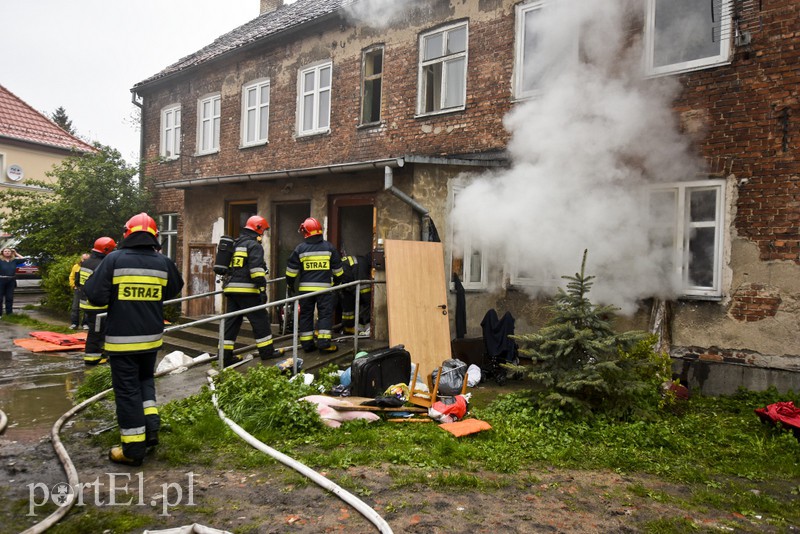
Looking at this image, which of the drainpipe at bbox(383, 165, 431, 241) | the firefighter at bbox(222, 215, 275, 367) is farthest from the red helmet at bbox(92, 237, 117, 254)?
the drainpipe at bbox(383, 165, 431, 241)

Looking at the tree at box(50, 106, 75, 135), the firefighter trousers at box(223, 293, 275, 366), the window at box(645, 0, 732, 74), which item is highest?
the tree at box(50, 106, 75, 135)

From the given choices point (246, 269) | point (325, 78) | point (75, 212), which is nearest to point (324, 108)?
point (325, 78)

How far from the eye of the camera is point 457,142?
32.0 ft

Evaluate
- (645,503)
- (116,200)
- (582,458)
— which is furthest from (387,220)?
(116,200)

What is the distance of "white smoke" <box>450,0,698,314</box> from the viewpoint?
755cm

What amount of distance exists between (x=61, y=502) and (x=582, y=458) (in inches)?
159

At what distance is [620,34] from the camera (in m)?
7.94

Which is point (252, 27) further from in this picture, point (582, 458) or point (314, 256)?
point (582, 458)

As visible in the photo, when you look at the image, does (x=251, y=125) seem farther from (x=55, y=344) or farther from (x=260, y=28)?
(x=55, y=344)

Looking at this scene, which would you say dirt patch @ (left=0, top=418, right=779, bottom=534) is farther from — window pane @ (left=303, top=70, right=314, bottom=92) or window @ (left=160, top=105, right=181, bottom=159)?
window @ (left=160, top=105, right=181, bottom=159)

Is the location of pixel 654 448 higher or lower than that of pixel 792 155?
lower

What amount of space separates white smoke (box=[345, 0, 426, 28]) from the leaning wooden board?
544cm

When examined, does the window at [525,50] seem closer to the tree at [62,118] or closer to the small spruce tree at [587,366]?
the small spruce tree at [587,366]

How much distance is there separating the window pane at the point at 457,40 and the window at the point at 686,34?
10.7ft
